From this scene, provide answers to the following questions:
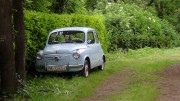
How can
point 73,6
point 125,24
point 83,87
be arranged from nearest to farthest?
point 83,87 → point 73,6 → point 125,24

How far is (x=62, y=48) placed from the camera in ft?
47.9

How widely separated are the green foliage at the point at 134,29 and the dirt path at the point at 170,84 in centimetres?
1027

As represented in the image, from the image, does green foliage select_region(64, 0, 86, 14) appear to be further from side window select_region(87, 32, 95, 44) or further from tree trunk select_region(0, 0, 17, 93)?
tree trunk select_region(0, 0, 17, 93)

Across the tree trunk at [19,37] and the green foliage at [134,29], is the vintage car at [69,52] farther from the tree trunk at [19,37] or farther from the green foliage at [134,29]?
the green foliage at [134,29]

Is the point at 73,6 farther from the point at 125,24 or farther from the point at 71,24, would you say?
the point at 71,24

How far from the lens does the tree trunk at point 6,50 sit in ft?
35.0

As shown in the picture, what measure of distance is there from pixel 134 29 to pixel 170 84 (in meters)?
17.4

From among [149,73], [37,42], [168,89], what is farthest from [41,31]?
[168,89]

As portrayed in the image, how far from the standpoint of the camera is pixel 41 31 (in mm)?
16172

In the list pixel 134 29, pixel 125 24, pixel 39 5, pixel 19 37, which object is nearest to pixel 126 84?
pixel 19 37

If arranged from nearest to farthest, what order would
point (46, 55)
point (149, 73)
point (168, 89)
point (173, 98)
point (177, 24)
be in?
point (173, 98), point (168, 89), point (46, 55), point (149, 73), point (177, 24)

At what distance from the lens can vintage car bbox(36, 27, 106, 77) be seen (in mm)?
14328

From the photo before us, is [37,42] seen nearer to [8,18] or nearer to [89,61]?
[89,61]

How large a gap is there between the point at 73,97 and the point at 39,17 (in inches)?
212
